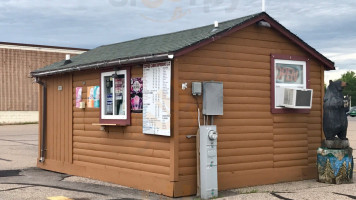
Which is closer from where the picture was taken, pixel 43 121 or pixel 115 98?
pixel 115 98

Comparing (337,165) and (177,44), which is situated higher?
(177,44)

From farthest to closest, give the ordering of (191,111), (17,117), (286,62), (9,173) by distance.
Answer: (17,117) → (9,173) → (286,62) → (191,111)

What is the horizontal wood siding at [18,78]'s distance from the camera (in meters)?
35.4

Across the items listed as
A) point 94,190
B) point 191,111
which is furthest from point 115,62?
point 94,190

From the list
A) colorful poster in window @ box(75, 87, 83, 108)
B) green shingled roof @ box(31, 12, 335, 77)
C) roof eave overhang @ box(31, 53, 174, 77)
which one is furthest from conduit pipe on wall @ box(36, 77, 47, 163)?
colorful poster in window @ box(75, 87, 83, 108)

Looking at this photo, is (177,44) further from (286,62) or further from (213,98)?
(286,62)

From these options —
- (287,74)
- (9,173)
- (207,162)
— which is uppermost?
(287,74)

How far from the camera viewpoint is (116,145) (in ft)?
36.3

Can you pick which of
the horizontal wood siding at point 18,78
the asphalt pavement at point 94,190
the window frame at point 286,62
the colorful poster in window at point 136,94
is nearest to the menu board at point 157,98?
the colorful poster in window at point 136,94

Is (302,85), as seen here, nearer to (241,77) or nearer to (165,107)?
(241,77)

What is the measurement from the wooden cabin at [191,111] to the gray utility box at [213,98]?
18 centimetres

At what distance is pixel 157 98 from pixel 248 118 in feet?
7.02

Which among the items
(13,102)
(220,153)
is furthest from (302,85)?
(13,102)

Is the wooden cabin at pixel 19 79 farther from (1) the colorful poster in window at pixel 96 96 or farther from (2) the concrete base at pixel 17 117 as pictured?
(1) the colorful poster in window at pixel 96 96
